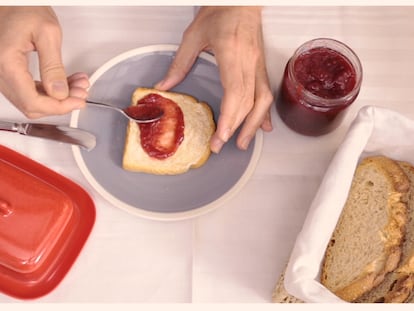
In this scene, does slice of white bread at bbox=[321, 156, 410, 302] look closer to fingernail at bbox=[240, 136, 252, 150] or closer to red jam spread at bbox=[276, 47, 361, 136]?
red jam spread at bbox=[276, 47, 361, 136]

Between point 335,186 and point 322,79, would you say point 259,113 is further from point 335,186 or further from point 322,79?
point 335,186

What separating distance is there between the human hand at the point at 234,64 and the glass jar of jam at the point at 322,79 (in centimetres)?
8

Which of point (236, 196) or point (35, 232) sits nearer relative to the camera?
point (35, 232)

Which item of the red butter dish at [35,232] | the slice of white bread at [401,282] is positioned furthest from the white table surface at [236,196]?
the slice of white bread at [401,282]

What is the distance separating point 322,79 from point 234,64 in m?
0.21

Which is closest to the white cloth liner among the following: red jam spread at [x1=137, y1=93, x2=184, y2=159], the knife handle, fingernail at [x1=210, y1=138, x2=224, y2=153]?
fingernail at [x1=210, y1=138, x2=224, y2=153]

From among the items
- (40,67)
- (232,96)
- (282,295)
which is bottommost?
(282,295)

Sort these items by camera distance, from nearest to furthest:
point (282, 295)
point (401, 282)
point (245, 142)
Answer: point (401, 282)
point (282, 295)
point (245, 142)

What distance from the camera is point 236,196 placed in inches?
53.2

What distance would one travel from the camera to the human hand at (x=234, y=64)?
4.29ft

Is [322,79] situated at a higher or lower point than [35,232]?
higher

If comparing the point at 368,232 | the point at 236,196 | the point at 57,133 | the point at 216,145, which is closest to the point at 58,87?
the point at 57,133

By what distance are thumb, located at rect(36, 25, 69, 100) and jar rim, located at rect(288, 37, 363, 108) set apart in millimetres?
518

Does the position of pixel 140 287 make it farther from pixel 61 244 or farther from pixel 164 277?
pixel 61 244
